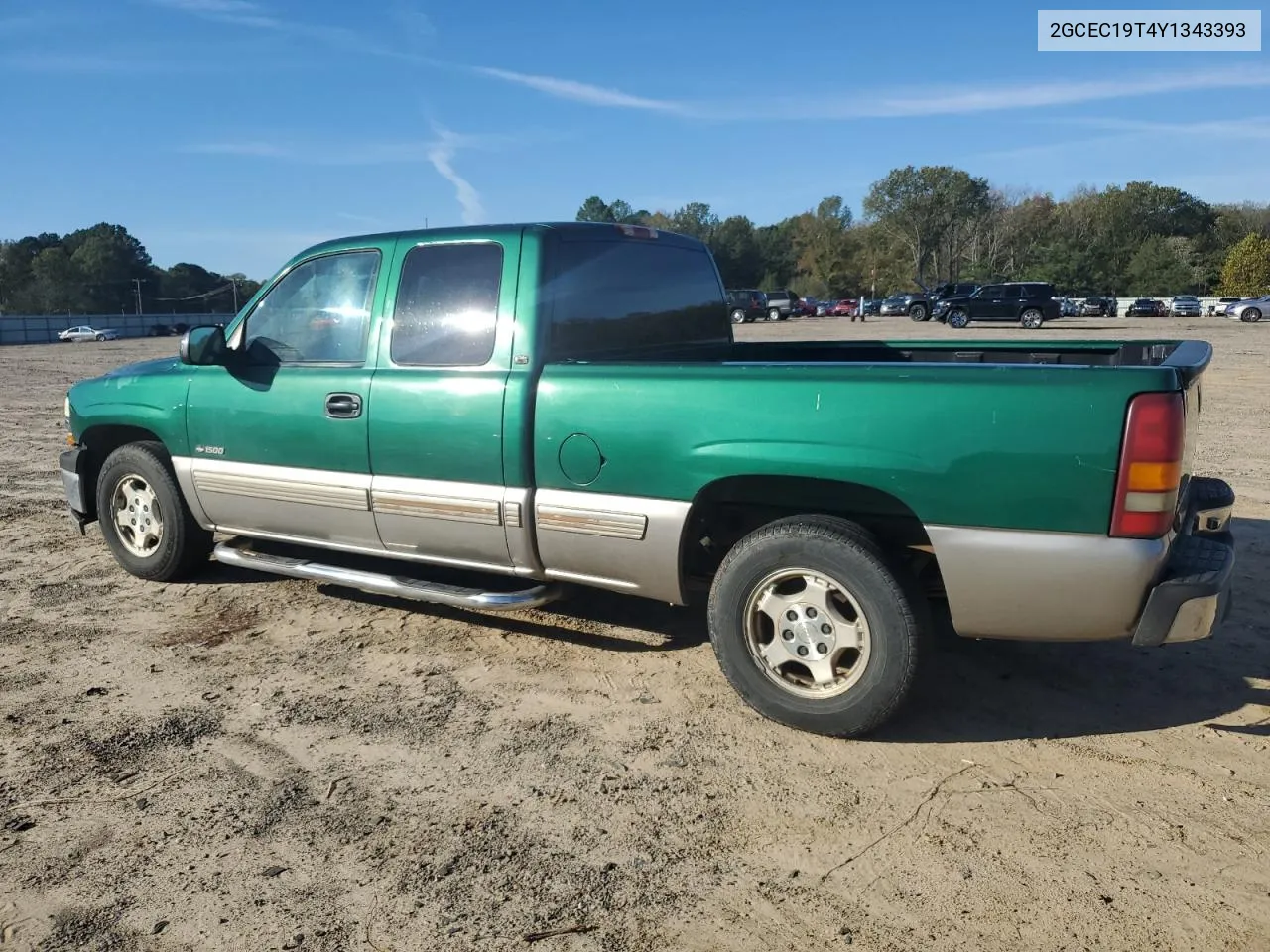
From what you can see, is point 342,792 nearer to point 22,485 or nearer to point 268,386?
point 268,386

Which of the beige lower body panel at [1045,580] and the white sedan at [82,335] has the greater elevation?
the white sedan at [82,335]

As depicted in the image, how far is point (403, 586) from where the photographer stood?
447cm

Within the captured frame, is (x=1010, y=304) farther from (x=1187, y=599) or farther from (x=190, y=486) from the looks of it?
(x=1187, y=599)

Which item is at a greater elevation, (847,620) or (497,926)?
(847,620)

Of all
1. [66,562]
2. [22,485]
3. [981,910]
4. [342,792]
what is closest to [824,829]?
[981,910]

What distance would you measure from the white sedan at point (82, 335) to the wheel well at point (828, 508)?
64175 mm

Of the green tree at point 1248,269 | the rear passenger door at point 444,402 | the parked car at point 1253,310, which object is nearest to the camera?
the rear passenger door at point 444,402

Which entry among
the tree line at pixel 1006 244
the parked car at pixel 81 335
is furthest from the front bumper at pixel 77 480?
the tree line at pixel 1006 244

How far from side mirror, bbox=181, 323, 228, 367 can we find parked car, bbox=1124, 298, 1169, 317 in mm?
59469

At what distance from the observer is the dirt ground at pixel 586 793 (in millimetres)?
2613

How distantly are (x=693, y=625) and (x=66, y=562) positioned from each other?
4.02 meters

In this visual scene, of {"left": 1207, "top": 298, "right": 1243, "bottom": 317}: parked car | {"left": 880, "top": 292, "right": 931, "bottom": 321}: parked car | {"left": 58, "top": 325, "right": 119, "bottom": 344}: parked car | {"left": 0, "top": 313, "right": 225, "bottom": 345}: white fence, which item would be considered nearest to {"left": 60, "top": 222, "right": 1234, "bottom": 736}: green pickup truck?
{"left": 880, "top": 292, "right": 931, "bottom": 321}: parked car

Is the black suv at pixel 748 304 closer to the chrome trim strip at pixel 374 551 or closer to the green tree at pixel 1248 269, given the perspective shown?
the green tree at pixel 1248 269

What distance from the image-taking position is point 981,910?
103 inches
